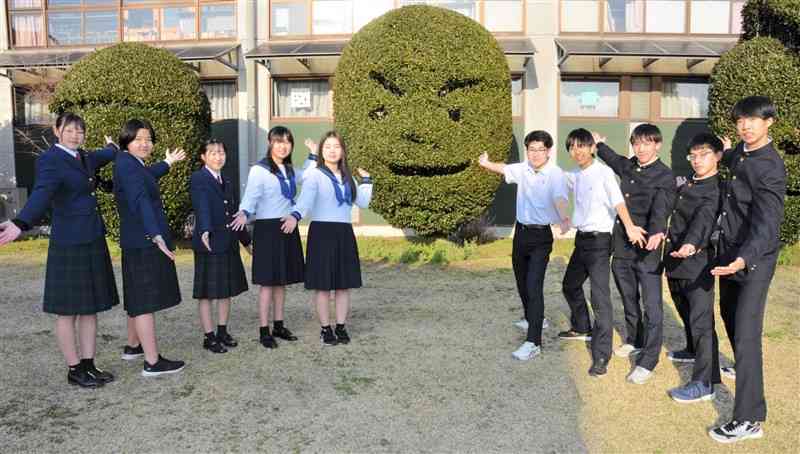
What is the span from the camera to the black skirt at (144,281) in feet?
12.5

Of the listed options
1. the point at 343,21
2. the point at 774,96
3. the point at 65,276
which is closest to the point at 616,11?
the point at 774,96

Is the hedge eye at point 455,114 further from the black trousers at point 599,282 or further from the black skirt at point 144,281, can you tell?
the black skirt at point 144,281

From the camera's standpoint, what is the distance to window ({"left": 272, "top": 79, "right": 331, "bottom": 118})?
11703 mm

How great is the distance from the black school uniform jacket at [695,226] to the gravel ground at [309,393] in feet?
3.53

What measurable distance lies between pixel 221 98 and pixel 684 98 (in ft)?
31.4

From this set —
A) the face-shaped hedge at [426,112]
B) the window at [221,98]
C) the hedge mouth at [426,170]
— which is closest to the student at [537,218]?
the face-shaped hedge at [426,112]

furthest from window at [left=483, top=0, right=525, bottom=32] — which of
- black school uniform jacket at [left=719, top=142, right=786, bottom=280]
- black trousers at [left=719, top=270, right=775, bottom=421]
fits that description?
black trousers at [left=719, top=270, right=775, bottom=421]

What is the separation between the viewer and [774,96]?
779cm

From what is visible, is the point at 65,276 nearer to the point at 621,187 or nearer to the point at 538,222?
the point at 538,222

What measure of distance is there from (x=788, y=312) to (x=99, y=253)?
251 inches

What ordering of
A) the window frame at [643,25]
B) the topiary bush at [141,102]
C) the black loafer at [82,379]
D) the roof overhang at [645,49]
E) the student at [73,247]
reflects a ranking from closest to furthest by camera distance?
the student at [73,247]
the black loafer at [82,379]
the topiary bush at [141,102]
the roof overhang at [645,49]
the window frame at [643,25]

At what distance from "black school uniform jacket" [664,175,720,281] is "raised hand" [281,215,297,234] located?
8.79ft

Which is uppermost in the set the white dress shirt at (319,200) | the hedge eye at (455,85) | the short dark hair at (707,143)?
the hedge eye at (455,85)

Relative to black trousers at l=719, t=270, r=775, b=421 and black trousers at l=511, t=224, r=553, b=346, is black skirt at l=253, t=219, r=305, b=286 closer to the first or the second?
black trousers at l=511, t=224, r=553, b=346
